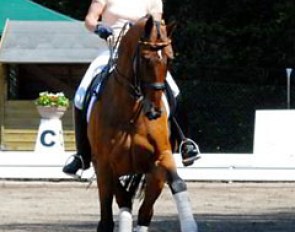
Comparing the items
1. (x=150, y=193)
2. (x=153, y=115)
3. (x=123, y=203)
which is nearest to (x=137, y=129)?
(x=153, y=115)

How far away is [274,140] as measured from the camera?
790 inches

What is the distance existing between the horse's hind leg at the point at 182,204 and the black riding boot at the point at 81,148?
1.63m

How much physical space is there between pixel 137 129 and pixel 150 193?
565 millimetres

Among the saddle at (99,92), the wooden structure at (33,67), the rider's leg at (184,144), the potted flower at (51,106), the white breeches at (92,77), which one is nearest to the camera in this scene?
the saddle at (99,92)

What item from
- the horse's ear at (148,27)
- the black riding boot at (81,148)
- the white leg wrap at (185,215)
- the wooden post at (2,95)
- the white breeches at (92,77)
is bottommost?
the wooden post at (2,95)

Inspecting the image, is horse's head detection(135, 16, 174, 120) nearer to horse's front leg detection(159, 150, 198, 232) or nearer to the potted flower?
horse's front leg detection(159, 150, 198, 232)

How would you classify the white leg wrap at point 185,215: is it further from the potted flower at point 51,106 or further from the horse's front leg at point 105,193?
the potted flower at point 51,106

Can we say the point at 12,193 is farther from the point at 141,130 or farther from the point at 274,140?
the point at 141,130

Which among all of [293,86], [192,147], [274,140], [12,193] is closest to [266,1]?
[293,86]

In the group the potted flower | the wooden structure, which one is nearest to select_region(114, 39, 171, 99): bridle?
the potted flower

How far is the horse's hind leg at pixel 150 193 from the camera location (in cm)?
971

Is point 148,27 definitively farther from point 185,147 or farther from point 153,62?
point 185,147

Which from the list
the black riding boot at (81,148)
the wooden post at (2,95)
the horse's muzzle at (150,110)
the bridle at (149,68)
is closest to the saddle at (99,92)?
the black riding boot at (81,148)

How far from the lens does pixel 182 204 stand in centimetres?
929
